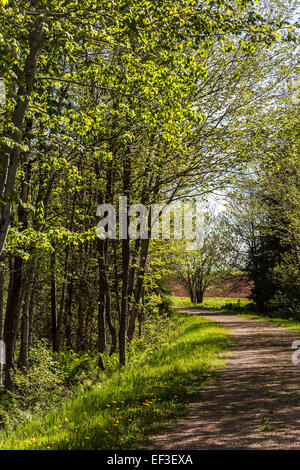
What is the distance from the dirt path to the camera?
15.4 ft

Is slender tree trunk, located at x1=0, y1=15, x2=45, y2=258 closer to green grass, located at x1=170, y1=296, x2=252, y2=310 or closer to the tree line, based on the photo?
the tree line

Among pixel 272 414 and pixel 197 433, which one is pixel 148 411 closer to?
pixel 197 433

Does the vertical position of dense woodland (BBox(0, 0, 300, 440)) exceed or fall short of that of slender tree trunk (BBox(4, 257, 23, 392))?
it exceeds it

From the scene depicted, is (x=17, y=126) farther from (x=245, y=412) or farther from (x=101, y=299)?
(x=101, y=299)

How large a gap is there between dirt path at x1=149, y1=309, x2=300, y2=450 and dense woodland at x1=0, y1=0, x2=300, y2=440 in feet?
11.0

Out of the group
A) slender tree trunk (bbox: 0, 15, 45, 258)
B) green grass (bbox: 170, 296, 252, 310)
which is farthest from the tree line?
green grass (bbox: 170, 296, 252, 310)

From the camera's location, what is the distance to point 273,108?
11102mm

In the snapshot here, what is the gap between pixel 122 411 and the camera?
238 inches

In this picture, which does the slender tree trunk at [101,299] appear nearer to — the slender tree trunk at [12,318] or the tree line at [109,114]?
the tree line at [109,114]

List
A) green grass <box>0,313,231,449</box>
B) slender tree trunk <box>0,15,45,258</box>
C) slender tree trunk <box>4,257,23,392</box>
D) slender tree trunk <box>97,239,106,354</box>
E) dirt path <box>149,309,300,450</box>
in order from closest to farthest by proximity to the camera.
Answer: dirt path <box>149,309,300,450</box> < green grass <box>0,313,231,449</box> < slender tree trunk <box>0,15,45,258</box> < slender tree trunk <box>4,257,23,392</box> < slender tree trunk <box>97,239,106,354</box>

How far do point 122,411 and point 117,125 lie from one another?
16.4 ft

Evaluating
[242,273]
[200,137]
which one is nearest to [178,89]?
[200,137]

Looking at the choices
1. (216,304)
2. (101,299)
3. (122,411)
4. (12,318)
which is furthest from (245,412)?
(216,304)
